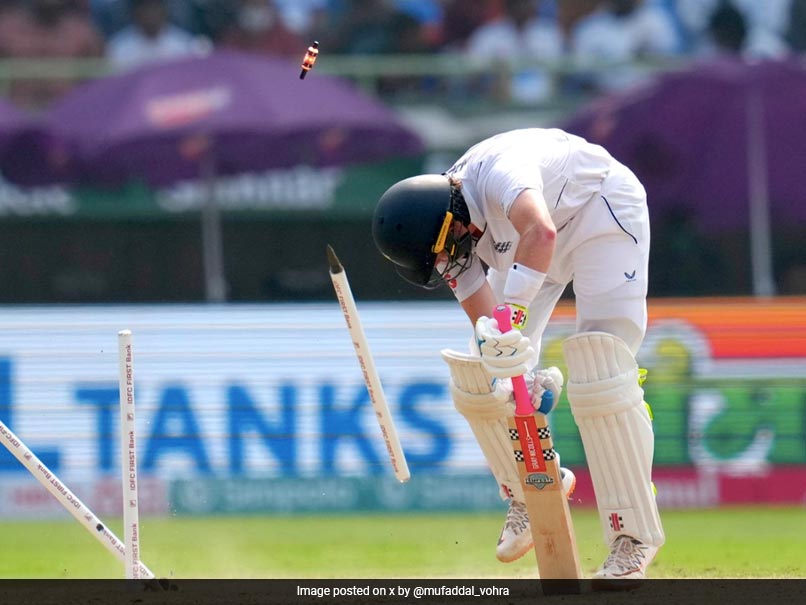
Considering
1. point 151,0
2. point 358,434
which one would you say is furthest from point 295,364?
point 151,0

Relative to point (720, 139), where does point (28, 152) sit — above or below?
above

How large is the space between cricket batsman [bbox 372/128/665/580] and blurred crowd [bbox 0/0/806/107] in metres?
9.02

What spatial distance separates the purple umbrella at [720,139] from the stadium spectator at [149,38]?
4.13m

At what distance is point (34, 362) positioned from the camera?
9.23m

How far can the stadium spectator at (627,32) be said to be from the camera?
14.9 metres

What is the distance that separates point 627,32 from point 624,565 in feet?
34.0

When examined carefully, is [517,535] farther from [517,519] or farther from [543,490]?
[543,490]

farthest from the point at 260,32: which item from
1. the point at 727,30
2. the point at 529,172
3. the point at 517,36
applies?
the point at 529,172

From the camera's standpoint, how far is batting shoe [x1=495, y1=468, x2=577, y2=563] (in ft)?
18.9

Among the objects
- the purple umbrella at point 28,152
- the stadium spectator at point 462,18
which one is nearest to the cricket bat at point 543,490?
the purple umbrella at point 28,152

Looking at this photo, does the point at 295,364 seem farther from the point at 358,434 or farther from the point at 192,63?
the point at 192,63

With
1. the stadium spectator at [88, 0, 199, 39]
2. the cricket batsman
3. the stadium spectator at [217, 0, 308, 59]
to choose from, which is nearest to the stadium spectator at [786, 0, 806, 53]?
the stadium spectator at [217, 0, 308, 59]

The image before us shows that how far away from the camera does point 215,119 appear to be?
12.4 m

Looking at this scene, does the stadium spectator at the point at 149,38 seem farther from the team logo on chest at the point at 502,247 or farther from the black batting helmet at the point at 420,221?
the black batting helmet at the point at 420,221
